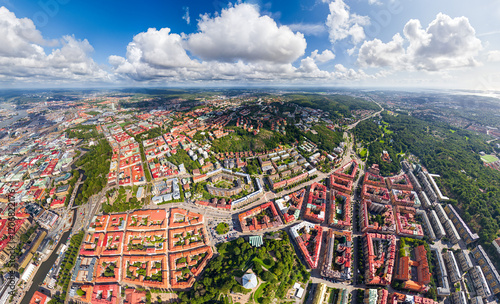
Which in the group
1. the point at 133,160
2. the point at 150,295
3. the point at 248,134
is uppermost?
the point at 248,134

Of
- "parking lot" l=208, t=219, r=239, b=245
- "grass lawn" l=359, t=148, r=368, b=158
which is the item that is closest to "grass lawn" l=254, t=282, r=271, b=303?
"parking lot" l=208, t=219, r=239, b=245

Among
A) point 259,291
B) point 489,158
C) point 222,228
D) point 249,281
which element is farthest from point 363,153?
point 249,281

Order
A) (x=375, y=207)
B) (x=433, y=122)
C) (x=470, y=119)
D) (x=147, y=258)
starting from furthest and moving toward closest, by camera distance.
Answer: (x=470, y=119) < (x=433, y=122) < (x=375, y=207) < (x=147, y=258)

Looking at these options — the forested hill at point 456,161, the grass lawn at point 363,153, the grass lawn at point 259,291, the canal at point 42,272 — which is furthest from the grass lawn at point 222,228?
the grass lawn at point 363,153

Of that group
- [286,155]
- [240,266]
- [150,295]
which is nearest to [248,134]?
A: [286,155]

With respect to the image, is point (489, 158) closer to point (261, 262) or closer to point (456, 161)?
point (456, 161)

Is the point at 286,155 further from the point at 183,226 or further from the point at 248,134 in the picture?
the point at 183,226

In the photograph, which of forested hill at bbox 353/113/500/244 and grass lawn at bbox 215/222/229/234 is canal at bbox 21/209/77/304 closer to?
grass lawn at bbox 215/222/229/234

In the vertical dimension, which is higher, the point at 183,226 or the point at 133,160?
the point at 133,160

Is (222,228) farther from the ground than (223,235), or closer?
farther from the ground
